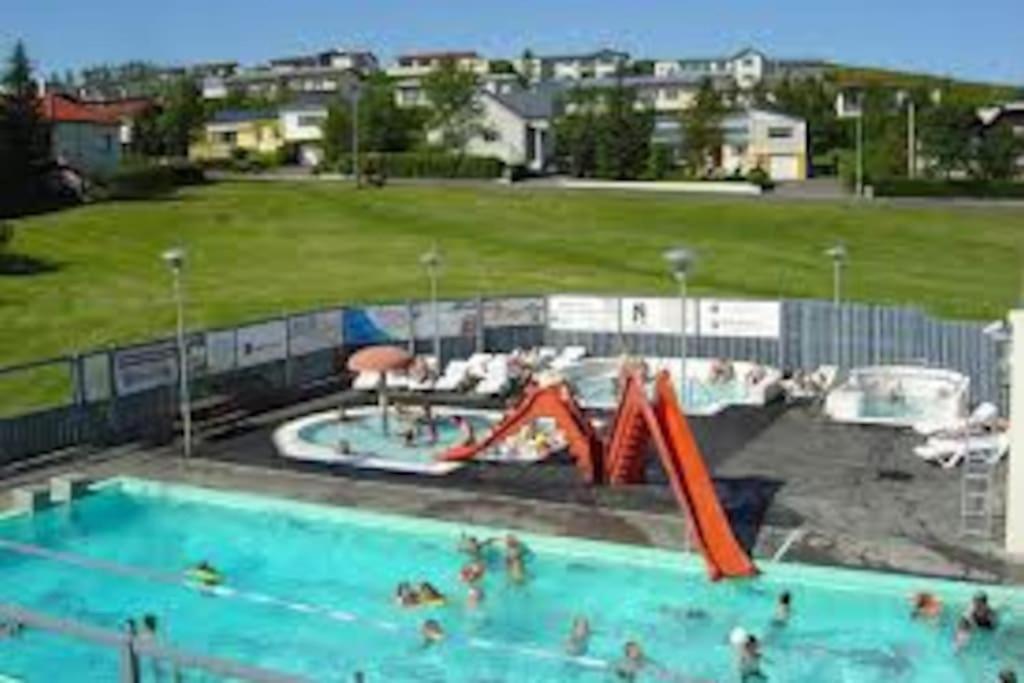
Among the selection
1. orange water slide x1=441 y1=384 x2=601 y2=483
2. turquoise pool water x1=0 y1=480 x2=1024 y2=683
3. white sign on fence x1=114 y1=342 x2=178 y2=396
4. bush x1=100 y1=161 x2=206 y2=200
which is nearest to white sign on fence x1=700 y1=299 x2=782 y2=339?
orange water slide x1=441 y1=384 x2=601 y2=483

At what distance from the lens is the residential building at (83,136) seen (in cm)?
9119

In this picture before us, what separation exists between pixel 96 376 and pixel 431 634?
548 inches

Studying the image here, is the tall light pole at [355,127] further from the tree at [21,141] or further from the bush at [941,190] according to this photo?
the bush at [941,190]

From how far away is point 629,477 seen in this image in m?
27.1

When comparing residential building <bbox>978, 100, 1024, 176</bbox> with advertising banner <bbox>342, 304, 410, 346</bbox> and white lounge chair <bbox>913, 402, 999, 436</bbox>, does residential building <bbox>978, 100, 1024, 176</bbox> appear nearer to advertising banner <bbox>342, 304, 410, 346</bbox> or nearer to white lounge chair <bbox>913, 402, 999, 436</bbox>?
advertising banner <bbox>342, 304, 410, 346</bbox>

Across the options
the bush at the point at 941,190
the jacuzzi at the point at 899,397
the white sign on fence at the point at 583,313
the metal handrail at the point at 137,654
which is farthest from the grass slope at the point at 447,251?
the metal handrail at the point at 137,654

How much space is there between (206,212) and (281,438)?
48021 millimetres

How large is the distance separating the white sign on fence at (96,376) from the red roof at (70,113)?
61.9 meters

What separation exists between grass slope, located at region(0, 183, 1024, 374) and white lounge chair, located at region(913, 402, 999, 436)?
18495mm

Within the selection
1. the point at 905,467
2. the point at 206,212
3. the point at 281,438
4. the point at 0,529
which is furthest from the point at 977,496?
the point at 206,212

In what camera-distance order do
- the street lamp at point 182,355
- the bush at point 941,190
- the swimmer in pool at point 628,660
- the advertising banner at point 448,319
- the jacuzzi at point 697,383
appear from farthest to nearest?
the bush at point 941,190, the advertising banner at point 448,319, the jacuzzi at point 697,383, the street lamp at point 182,355, the swimmer in pool at point 628,660

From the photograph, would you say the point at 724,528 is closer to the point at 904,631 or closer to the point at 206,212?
the point at 904,631

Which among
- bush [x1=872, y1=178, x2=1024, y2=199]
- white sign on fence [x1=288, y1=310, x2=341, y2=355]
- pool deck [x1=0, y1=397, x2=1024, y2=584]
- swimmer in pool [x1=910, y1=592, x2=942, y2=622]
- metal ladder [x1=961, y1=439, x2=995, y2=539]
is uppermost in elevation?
bush [x1=872, y1=178, x2=1024, y2=199]

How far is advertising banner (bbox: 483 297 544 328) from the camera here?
40188 millimetres
